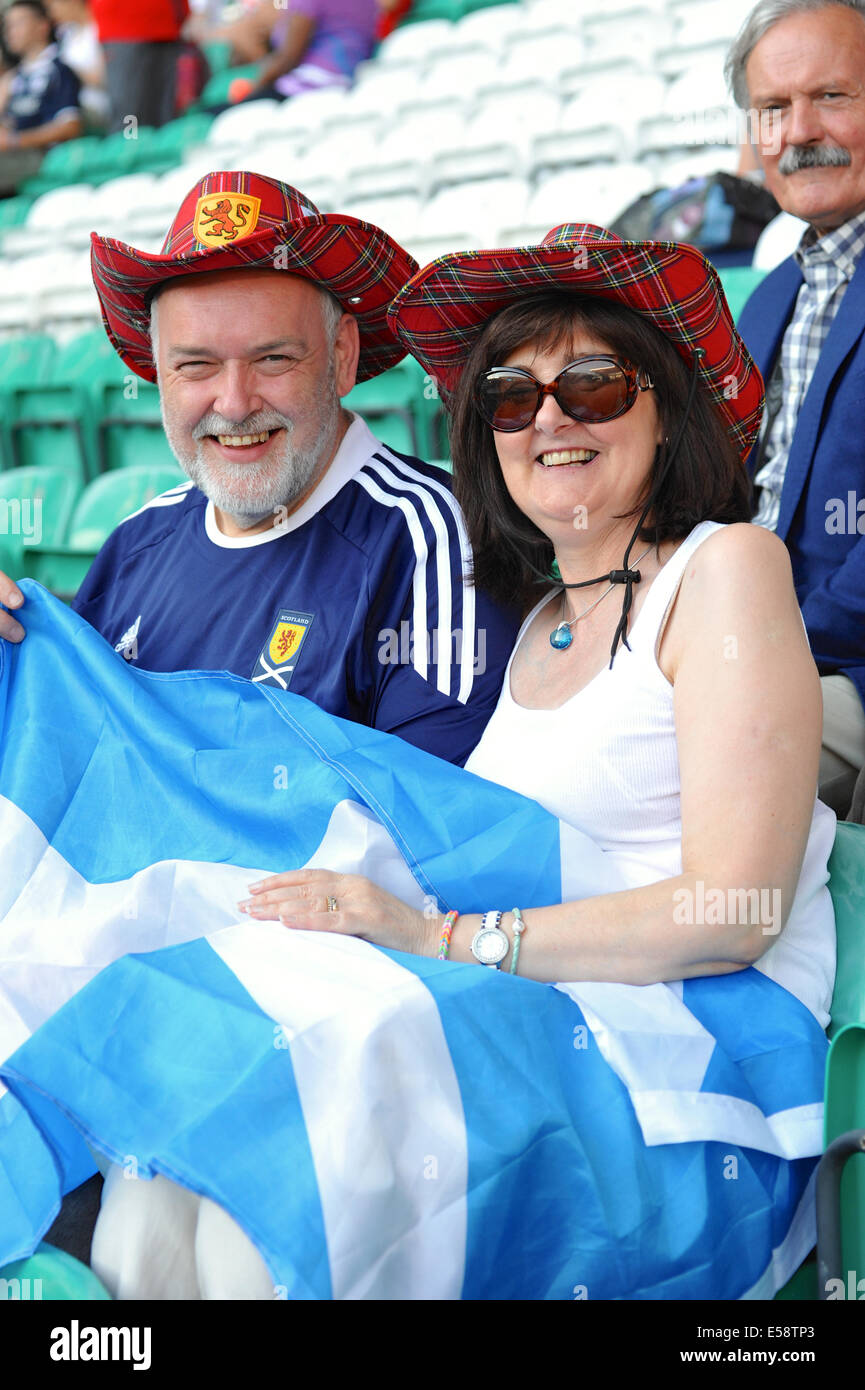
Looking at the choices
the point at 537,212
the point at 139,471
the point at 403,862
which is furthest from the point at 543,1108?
the point at 537,212

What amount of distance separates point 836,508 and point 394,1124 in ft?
5.55

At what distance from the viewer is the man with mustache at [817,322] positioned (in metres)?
2.40

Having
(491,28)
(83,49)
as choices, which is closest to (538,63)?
(491,28)

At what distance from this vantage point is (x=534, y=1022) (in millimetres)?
1342

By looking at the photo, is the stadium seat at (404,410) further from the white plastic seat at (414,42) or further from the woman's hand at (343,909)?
the white plastic seat at (414,42)

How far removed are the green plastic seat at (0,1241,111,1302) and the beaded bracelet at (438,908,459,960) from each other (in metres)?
0.49

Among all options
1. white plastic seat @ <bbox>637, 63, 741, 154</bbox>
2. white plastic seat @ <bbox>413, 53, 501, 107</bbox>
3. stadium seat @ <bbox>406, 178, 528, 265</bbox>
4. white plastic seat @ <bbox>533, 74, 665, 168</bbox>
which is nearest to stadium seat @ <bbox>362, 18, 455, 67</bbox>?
white plastic seat @ <bbox>413, 53, 501, 107</bbox>

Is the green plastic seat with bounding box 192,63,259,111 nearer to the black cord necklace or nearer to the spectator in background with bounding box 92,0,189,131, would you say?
the spectator in background with bounding box 92,0,189,131

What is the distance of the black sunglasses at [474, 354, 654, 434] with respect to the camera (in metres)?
1.72

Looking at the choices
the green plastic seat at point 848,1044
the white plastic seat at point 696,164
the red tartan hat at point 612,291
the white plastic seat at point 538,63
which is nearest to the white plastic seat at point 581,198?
the white plastic seat at point 696,164

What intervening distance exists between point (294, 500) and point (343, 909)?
2.80 feet

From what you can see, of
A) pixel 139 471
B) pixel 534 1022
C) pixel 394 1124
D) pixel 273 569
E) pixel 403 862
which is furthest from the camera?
pixel 139 471

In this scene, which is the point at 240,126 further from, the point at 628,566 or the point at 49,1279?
the point at 49,1279

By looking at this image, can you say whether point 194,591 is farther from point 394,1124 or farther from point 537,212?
point 537,212
